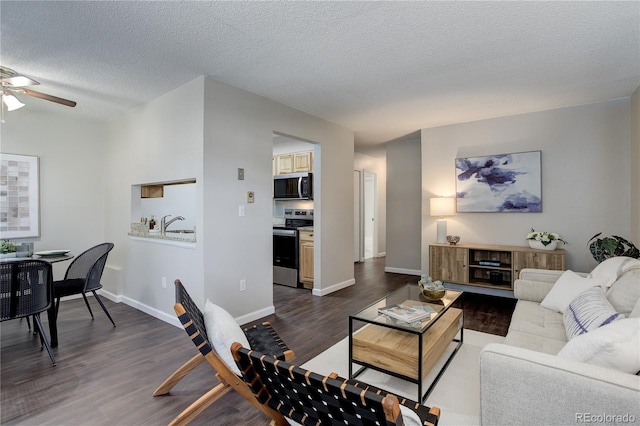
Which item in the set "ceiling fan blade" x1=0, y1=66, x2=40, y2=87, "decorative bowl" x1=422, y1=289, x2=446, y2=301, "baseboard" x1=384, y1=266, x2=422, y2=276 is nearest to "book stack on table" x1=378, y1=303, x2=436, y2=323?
"decorative bowl" x1=422, y1=289, x2=446, y2=301

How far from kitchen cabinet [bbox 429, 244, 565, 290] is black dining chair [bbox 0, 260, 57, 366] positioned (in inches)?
A: 174

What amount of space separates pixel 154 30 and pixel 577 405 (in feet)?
10.4

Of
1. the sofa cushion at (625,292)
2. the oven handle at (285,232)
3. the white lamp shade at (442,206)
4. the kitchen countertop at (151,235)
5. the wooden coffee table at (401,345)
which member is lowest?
the wooden coffee table at (401,345)

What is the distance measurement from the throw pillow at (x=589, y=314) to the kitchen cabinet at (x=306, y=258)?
3266mm

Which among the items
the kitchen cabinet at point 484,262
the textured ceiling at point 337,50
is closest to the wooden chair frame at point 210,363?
the textured ceiling at point 337,50

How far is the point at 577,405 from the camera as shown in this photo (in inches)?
44.9

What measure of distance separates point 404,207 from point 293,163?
2343 millimetres

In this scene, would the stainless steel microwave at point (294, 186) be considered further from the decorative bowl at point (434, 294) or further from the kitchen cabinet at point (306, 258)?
the decorative bowl at point (434, 294)

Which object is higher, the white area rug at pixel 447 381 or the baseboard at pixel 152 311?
the baseboard at pixel 152 311

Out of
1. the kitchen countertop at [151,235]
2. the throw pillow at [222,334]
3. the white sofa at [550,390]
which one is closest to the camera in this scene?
the white sofa at [550,390]

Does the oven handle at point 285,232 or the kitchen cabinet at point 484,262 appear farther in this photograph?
the oven handle at point 285,232

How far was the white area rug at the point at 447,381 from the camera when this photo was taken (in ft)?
6.27

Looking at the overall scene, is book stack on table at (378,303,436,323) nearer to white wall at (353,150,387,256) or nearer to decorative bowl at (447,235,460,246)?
decorative bowl at (447,235,460,246)

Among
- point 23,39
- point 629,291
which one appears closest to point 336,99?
point 23,39
